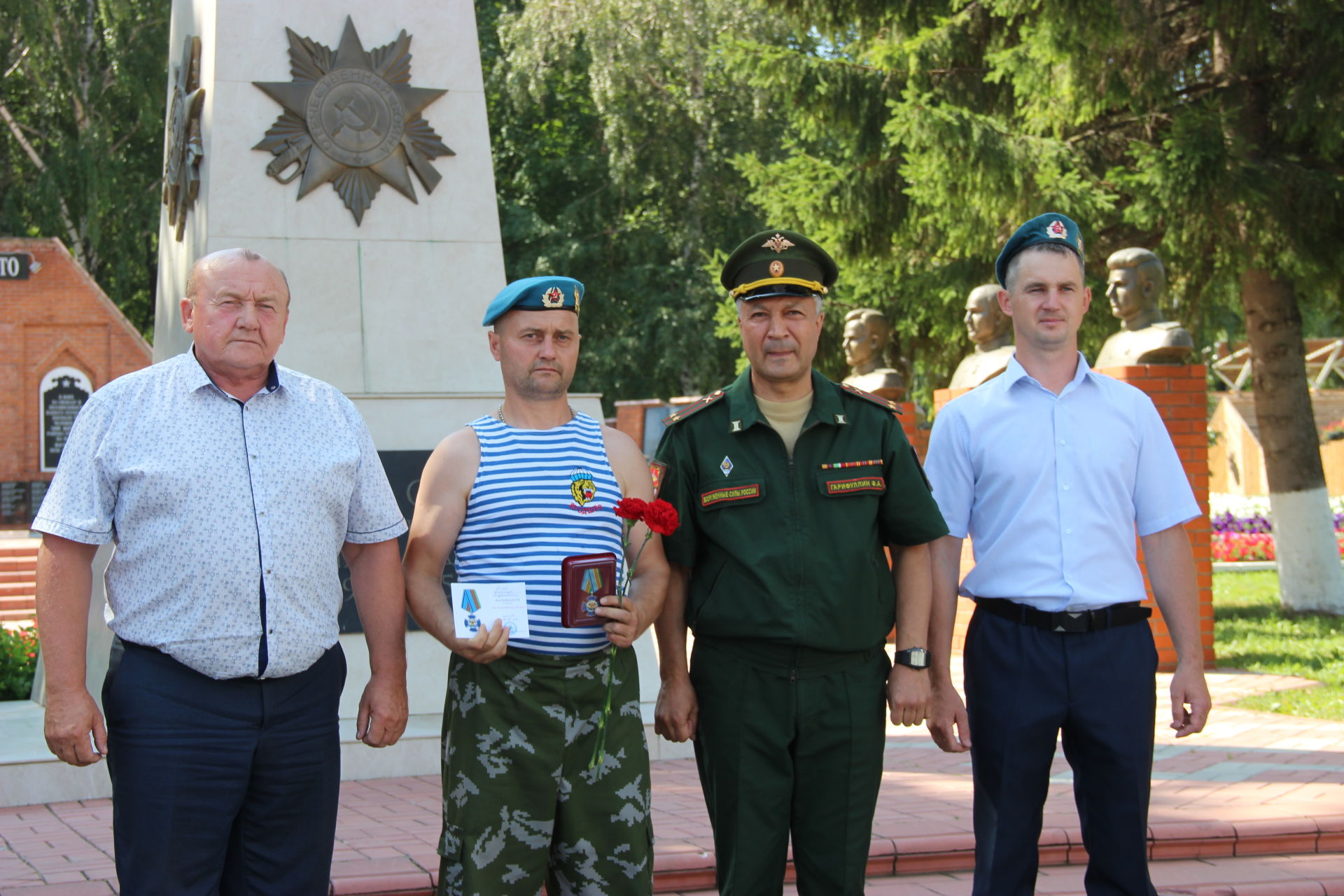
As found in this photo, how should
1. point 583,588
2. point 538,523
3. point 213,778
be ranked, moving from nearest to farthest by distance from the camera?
point 213,778
point 583,588
point 538,523

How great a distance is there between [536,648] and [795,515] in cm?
64

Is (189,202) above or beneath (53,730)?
above

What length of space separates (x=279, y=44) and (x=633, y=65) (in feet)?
57.1

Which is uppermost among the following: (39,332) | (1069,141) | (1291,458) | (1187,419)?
(39,332)

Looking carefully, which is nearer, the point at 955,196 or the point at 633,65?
the point at 955,196

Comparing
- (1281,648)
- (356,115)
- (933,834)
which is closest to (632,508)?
(933,834)

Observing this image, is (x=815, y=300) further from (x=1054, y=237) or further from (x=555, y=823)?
(x=555, y=823)

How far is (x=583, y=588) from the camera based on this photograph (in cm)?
278

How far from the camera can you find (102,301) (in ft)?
73.6

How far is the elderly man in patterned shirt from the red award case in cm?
53

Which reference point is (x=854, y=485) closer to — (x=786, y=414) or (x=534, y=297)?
(x=786, y=414)

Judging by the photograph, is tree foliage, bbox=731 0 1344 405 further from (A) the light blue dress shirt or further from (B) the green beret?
(B) the green beret

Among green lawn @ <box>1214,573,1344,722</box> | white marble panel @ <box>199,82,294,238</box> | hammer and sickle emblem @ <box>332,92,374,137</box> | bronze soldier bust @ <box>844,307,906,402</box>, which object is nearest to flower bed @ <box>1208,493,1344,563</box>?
green lawn @ <box>1214,573,1344,722</box>

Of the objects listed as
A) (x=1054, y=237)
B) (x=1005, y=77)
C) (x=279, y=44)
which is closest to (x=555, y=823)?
(x=1054, y=237)
